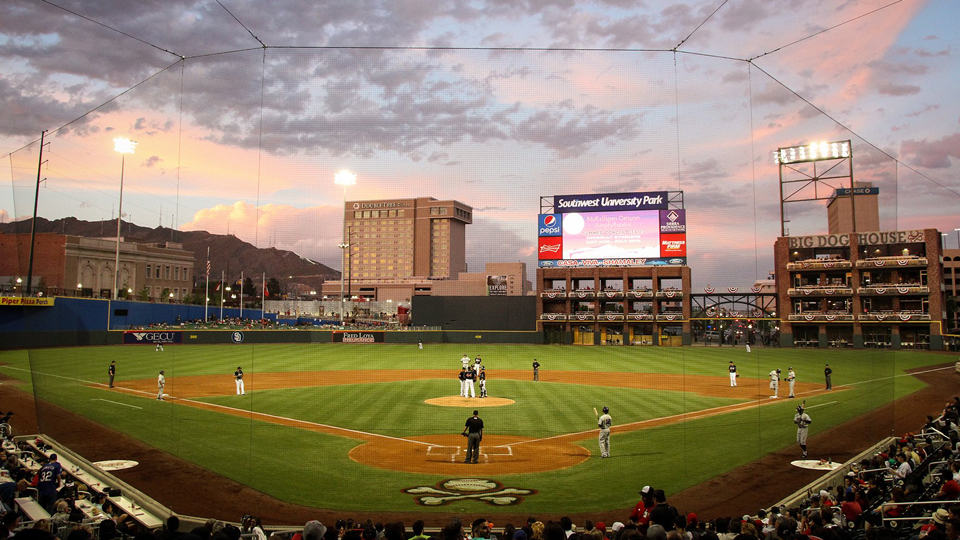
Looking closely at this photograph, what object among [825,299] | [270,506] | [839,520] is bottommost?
[270,506]

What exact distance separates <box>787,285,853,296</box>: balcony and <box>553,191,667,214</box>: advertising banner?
14290 millimetres

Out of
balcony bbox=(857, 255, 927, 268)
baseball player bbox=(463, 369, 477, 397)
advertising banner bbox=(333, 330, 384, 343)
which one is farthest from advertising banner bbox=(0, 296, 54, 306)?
balcony bbox=(857, 255, 927, 268)

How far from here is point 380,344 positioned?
169 ft

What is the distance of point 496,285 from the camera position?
2643 inches

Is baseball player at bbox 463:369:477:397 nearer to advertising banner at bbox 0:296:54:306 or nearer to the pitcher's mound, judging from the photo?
the pitcher's mound

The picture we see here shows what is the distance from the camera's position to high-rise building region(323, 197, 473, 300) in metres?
39.3

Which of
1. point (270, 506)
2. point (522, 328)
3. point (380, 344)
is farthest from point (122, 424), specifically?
point (522, 328)

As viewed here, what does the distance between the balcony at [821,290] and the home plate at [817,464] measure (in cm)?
4456

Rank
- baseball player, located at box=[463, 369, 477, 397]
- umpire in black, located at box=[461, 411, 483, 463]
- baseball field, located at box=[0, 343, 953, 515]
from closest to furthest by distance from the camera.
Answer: baseball field, located at box=[0, 343, 953, 515], umpire in black, located at box=[461, 411, 483, 463], baseball player, located at box=[463, 369, 477, 397]

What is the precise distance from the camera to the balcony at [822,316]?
51.7m

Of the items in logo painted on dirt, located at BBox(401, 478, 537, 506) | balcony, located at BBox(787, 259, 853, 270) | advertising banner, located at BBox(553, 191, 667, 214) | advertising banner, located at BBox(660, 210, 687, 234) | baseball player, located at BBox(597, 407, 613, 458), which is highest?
advertising banner, located at BBox(553, 191, 667, 214)

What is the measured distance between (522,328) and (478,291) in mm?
12559

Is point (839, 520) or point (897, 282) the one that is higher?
point (897, 282)

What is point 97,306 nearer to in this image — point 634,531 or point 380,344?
point 380,344
